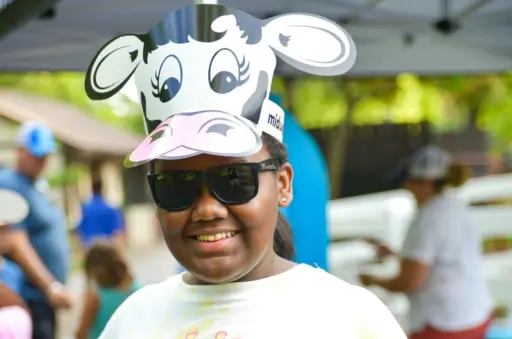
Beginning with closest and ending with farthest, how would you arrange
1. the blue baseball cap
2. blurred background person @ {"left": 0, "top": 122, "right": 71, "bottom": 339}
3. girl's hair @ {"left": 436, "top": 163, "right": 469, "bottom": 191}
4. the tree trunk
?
girl's hair @ {"left": 436, "top": 163, "right": 469, "bottom": 191}
blurred background person @ {"left": 0, "top": 122, "right": 71, "bottom": 339}
the blue baseball cap
the tree trunk

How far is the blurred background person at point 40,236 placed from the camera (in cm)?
400

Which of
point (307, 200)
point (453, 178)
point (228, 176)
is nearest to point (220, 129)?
point (228, 176)

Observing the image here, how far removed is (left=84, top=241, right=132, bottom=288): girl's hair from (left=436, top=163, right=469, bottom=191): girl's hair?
65.0 inches

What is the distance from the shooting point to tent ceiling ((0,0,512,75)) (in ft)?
11.8

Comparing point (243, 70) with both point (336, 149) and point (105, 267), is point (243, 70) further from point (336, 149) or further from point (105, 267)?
point (336, 149)

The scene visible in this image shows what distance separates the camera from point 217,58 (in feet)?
5.16

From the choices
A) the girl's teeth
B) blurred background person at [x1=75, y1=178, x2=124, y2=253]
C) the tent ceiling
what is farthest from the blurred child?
the girl's teeth

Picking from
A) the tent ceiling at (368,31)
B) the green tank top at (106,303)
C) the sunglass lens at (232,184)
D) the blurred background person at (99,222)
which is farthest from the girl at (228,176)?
the blurred background person at (99,222)

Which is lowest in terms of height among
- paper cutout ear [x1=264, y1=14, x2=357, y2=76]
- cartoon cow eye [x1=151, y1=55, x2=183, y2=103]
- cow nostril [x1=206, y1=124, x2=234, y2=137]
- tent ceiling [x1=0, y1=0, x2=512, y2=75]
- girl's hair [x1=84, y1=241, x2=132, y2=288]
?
girl's hair [x1=84, y1=241, x2=132, y2=288]

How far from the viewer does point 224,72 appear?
1.56 meters

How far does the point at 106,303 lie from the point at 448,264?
5.55 feet

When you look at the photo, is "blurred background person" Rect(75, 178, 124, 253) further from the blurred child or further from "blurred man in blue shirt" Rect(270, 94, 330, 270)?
"blurred man in blue shirt" Rect(270, 94, 330, 270)

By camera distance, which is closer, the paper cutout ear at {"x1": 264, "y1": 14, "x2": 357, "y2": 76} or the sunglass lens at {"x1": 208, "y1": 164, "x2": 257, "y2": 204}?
the sunglass lens at {"x1": 208, "y1": 164, "x2": 257, "y2": 204}

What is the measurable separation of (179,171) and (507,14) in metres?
3.24
